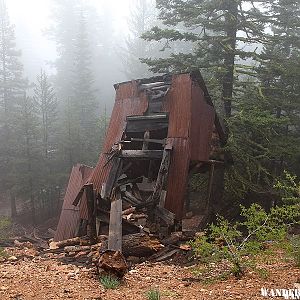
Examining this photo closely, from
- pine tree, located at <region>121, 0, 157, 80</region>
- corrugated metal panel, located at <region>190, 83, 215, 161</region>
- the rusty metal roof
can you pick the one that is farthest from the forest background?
the rusty metal roof

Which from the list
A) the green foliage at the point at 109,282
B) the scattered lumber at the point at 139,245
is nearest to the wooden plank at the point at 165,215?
the scattered lumber at the point at 139,245

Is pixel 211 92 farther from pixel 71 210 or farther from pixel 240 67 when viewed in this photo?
pixel 71 210

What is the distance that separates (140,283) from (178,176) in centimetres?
491

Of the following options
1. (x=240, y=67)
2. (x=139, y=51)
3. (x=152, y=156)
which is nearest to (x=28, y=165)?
(x=152, y=156)

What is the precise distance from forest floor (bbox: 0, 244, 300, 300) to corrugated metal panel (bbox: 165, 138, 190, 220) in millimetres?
2761

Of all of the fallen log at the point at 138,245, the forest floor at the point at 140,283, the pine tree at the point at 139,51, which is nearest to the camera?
the forest floor at the point at 140,283

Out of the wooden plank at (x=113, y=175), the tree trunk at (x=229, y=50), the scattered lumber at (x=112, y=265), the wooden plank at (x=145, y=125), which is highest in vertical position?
the tree trunk at (x=229, y=50)

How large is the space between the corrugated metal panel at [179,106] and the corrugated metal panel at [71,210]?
468 cm

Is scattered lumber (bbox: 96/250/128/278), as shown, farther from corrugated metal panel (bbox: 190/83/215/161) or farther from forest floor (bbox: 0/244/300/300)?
corrugated metal panel (bbox: 190/83/215/161)

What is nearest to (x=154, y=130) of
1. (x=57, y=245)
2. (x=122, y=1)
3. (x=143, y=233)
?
Answer: (x=143, y=233)

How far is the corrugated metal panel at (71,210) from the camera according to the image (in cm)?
1301

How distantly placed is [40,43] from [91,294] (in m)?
105

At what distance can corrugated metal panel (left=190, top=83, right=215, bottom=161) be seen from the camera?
38.1 feet

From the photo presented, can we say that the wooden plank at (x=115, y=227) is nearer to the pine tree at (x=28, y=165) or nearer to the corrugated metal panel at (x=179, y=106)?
the corrugated metal panel at (x=179, y=106)
